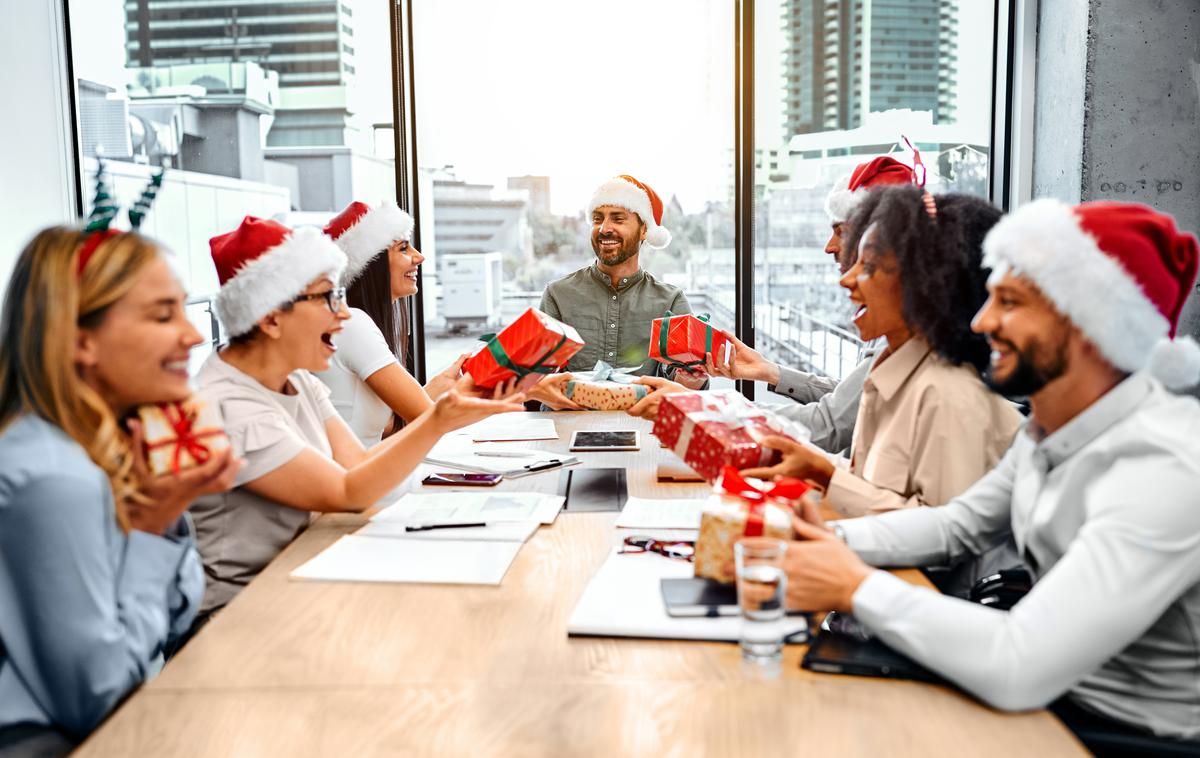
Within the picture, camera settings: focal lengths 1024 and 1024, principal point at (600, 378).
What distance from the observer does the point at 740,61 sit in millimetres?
4555

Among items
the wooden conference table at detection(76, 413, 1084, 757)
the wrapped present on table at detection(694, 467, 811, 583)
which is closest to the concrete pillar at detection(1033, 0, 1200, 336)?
the wrapped present on table at detection(694, 467, 811, 583)

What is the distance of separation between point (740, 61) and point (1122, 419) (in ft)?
11.5

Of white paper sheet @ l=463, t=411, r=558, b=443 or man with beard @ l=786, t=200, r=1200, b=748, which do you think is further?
white paper sheet @ l=463, t=411, r=558, b=443

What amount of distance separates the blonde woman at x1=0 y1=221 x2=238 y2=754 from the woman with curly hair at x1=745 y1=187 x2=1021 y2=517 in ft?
3.36

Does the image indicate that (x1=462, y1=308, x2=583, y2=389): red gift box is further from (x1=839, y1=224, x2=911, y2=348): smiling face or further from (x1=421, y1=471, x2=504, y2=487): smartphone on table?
(x1=839, y1=224, x2=911, y2=348): smiling face

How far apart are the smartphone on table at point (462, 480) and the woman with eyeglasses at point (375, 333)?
0.51 meters

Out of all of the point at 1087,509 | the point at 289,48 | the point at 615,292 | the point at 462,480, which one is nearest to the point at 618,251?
the point at 615,292

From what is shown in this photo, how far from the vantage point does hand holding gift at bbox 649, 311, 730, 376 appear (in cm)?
303

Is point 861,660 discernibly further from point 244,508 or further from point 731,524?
point 244,508

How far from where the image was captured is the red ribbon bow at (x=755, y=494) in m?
1.45

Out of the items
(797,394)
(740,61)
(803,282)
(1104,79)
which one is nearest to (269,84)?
(740,61)

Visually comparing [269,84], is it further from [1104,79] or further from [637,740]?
[637,740]

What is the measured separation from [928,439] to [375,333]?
1.58 metres

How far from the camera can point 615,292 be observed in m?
4.42
